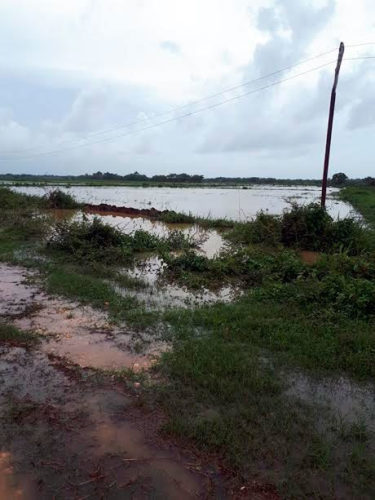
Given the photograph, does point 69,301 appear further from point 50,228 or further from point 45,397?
point 50,228

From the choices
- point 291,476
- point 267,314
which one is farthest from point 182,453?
point 267,314

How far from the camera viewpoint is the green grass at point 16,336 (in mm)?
5156

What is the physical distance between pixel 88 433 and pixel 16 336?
2.46 m

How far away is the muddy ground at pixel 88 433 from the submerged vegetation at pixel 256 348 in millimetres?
218

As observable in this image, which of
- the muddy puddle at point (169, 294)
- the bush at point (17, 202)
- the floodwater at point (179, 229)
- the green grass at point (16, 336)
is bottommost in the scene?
the muddy puddle at point (169, 294)

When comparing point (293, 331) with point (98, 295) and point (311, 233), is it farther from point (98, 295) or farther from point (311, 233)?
point (311, 233)

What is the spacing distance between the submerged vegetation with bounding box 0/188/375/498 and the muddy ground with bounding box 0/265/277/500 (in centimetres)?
22

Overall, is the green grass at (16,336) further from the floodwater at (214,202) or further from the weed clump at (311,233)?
the floodwater at (214,202)

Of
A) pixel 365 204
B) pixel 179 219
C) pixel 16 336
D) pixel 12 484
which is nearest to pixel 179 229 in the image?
pixel 179 219

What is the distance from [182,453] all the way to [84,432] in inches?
34.7

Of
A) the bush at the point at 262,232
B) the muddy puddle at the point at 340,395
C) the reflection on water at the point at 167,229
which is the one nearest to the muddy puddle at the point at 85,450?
the muddy puddle at the point at 340,395

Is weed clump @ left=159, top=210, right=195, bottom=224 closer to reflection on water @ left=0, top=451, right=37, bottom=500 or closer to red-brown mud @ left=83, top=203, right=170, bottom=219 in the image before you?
red-brown mud @ left=83, top=203, right=170, bottom=219

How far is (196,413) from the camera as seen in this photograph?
3.60 metres

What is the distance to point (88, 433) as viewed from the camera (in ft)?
10.9
